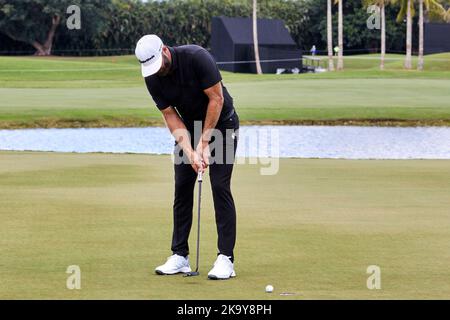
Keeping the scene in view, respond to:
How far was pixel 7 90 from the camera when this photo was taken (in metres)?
47.1

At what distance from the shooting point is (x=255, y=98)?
43562mm

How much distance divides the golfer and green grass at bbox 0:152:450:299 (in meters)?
0.30

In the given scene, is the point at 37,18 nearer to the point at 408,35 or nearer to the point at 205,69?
the point at 408,35

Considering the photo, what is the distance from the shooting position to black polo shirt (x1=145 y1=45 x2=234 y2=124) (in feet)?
29.1

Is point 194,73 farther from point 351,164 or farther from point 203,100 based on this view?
point 351,164

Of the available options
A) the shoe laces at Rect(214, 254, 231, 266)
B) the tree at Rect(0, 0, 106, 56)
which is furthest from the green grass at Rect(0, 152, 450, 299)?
the tree at Rect(0, 0, 106, 56)

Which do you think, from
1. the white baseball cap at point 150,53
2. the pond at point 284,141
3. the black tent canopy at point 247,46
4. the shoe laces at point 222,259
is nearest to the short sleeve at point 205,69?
the white baseball cap at point 150,53

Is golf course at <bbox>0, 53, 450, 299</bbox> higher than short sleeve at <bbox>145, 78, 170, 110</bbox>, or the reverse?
short sleeve at <bbox>145, 78, 170, 110</bbox>

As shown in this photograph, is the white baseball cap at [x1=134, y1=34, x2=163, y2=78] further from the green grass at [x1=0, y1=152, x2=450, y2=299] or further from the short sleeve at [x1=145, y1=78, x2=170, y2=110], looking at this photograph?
the green grass at [x1=0, y1=152, x2=450, y2=299]

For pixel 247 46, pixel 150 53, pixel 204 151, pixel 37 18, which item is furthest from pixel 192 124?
pixel 37 18

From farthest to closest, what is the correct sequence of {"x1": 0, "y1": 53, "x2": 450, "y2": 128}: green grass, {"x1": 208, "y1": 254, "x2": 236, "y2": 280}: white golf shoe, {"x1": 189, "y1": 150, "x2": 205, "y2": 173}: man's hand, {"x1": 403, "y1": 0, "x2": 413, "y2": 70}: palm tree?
{"x1": 403, "y1": 0, "x2": 413, "y2": 70}: palm tree → {"x1": 0, "y1": 53, "x2": 450, "y2": 128}: green grass → {"x1": 189, "y1": 150, "x2": 205, "y2": 173}: man's hand → {"x1": 208, "y1": 254, "x2": 236, "y2": 280}: white golf shoe

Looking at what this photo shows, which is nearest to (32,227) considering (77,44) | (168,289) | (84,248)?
(84,248)

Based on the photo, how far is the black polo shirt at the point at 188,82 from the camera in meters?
8.88

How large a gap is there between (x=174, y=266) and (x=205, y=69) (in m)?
1.66
